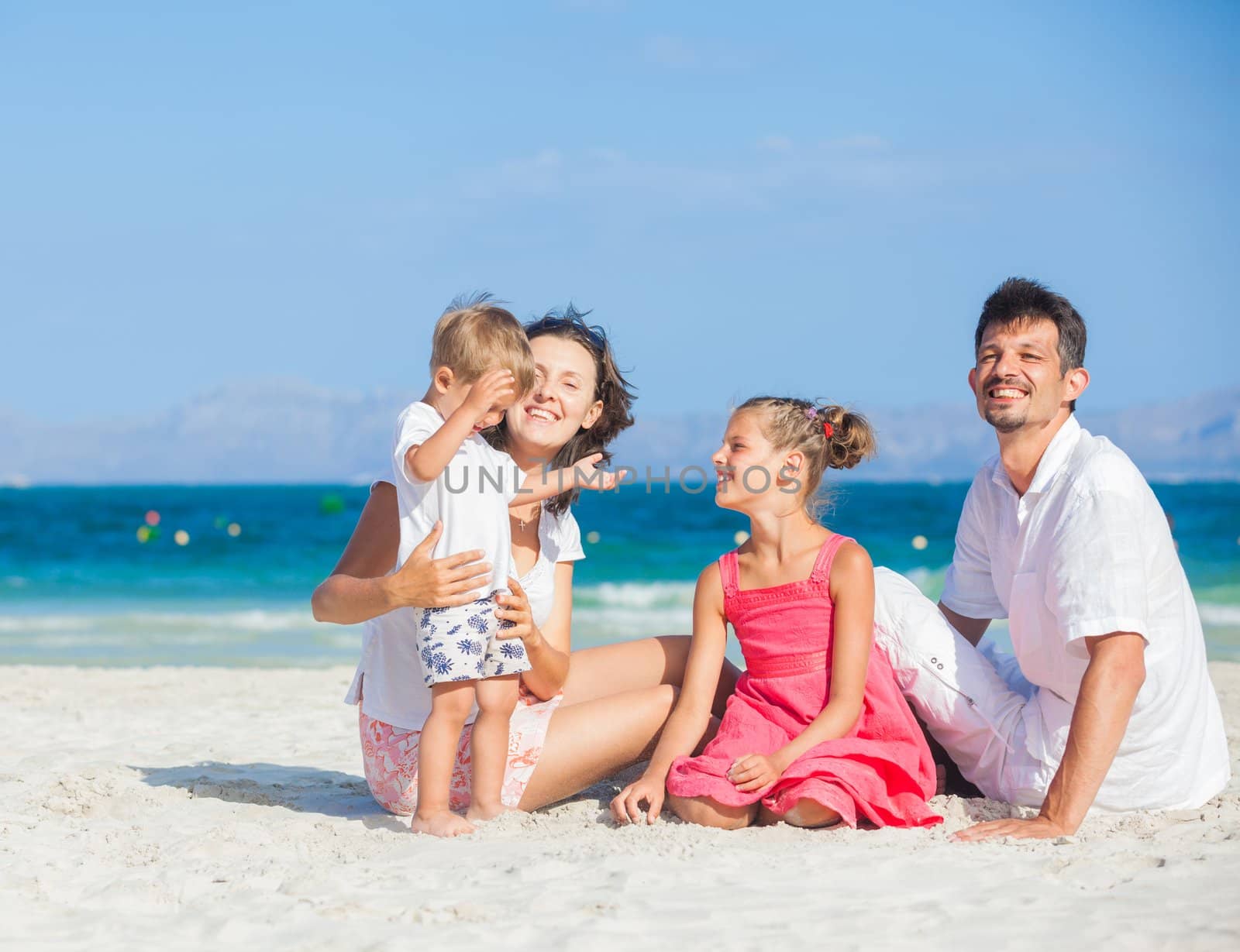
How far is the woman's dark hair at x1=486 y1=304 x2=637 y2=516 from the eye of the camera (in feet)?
13.0

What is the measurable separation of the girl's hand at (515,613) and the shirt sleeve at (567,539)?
0.56m

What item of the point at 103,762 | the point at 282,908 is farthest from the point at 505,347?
the point at 103,762

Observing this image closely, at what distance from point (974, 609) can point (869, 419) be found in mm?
704

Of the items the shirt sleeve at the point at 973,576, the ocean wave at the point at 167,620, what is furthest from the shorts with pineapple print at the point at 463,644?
the ocean wave at the point at 167,620

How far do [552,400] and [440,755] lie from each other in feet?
3.87

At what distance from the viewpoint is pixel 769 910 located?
8.70 feet

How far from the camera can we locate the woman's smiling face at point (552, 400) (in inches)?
150

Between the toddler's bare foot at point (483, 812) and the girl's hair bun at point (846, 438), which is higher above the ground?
the girl's hair bun at point (846, 438)

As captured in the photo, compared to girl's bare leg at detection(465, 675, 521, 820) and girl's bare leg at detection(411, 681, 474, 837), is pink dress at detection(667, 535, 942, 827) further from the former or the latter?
girl's bare leg at detection(411, 681, 474, 837)

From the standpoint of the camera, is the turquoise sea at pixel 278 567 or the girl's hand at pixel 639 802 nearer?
the girl's hand at pixel 639 802

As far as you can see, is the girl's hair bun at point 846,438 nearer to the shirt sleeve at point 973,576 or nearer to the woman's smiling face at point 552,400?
the shirt sleeve at point 973,576

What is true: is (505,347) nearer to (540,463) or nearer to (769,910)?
(540,463)

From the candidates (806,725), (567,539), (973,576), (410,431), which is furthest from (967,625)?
(410,431)

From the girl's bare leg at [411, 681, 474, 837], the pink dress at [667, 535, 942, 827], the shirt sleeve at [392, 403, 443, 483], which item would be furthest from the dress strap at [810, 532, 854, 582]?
the shirt sleeve at [392, 403, 443, 483]
